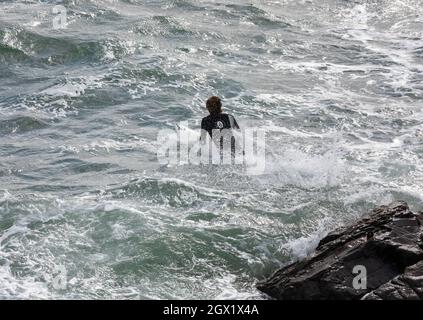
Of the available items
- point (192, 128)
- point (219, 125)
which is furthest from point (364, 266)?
point (192, 128)

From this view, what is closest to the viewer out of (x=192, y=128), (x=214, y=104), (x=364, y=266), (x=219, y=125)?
(x=364, y=266)

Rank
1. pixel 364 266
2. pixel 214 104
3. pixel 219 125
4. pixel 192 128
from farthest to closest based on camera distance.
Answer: pixel 192 128, pixel 219 125, pixel 214 104, pixel 364 266

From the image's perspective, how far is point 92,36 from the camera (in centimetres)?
1711

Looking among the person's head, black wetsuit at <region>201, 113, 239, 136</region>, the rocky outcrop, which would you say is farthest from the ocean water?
the person's head

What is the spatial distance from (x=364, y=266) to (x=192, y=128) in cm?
654

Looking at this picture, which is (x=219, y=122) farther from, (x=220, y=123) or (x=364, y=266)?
(x=364, y=266)

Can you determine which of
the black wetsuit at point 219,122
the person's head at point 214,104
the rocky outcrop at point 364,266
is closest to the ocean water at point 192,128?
the rocky outcrop at point 364,266

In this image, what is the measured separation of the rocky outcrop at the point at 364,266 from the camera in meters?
6.52

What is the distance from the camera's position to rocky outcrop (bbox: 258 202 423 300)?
6520 millimetres

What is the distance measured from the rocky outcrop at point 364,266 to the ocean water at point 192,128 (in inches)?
21.2

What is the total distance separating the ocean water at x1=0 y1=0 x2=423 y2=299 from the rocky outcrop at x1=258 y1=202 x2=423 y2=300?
538 millimetres

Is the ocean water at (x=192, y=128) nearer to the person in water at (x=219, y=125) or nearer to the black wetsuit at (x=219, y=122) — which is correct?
the person in water at (x=219, y=125)

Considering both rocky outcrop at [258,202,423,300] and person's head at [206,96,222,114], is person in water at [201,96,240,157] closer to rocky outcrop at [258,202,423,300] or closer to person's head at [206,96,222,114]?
person's head at [206,96,222,114]

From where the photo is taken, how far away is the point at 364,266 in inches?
268
